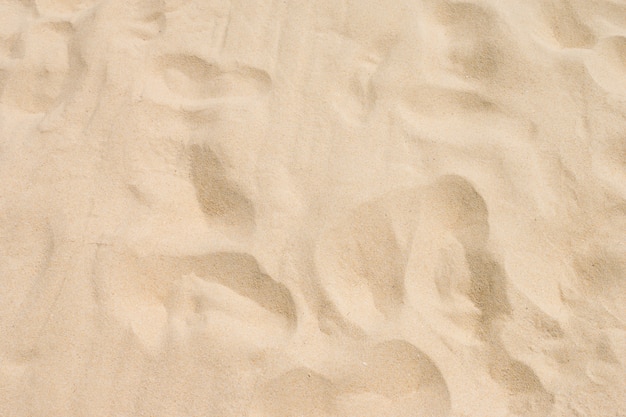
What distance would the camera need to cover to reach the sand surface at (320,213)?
1.61m

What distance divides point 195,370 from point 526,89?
1.22 metres

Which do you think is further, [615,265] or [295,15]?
[295,15]

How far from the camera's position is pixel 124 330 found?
1.67 m

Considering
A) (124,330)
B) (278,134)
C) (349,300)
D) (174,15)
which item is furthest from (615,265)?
(174,15)

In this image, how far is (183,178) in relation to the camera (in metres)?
1.84

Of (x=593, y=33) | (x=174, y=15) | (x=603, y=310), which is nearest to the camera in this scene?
(x=603, y=310)

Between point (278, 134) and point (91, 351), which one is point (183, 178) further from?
point (91, 351)

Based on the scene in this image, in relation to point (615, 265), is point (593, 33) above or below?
above

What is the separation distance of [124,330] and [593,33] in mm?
1609

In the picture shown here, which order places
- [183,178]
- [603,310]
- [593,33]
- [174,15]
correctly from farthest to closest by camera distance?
[174,15]
[593,33]
[183,178]
[603,310]

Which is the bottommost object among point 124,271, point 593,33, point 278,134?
point 124,271

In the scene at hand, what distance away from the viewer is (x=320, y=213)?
5.80 feet

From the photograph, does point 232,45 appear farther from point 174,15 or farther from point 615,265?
point 615,265

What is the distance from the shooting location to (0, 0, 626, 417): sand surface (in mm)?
1606
